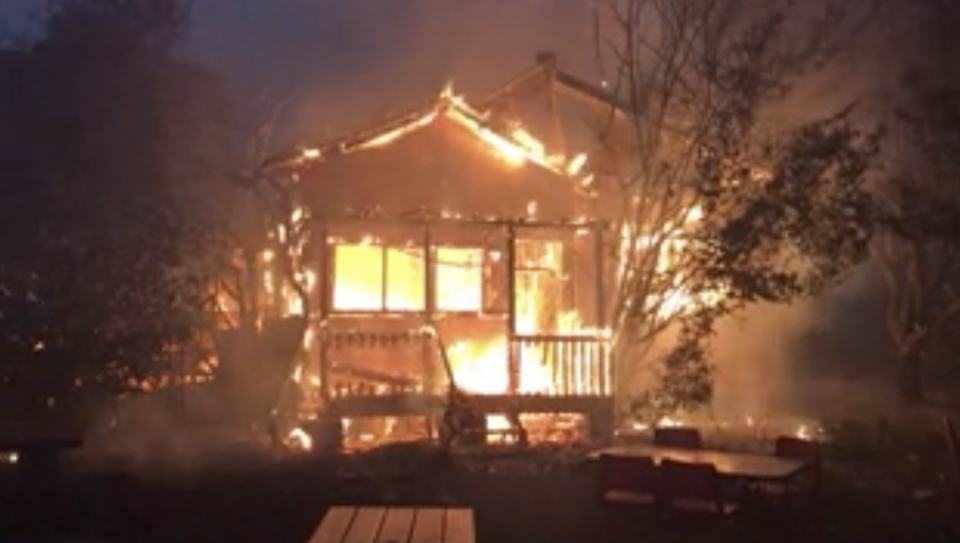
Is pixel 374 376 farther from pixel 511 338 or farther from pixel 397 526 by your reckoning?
pixel 397 526

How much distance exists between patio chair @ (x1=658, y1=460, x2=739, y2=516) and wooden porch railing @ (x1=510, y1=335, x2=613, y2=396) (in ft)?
23.8

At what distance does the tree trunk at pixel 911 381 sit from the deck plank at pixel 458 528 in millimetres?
17230

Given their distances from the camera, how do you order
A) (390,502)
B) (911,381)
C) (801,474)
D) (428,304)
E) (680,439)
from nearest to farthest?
(801,474) < (680,439) < (390,502) < (428,304) < (911,381)

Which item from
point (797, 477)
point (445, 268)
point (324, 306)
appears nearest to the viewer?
point (797, 477)

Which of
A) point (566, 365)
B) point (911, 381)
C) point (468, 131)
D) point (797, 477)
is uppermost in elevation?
point (468, 131)

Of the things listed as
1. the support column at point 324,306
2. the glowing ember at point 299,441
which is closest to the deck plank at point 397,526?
the glowing ember at point 299,441

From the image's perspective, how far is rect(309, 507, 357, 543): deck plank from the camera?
7.11 meters

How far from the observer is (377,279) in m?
20.3

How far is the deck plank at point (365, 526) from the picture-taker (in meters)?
7.10

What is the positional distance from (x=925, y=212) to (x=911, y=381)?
448cm

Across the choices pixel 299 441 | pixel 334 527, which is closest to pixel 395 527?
pixel 334 527

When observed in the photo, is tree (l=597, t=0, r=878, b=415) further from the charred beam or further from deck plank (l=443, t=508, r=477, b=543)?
deck plank (l=443, t=508, r=477, b=543)

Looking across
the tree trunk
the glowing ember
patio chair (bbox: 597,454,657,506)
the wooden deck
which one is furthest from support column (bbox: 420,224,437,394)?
the tree trunk

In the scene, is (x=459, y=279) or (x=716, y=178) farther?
(x=459, y=279)
